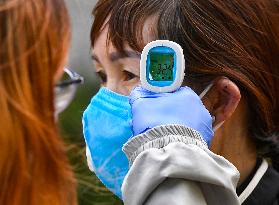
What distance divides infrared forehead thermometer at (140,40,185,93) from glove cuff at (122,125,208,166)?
22 centimetres

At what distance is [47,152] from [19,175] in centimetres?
8

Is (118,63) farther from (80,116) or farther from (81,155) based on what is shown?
(80,116)

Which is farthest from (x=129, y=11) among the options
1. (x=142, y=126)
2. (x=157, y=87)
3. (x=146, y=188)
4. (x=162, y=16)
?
(x=146, y=188)

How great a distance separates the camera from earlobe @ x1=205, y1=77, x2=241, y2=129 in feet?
7.57

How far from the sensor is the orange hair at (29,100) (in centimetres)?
148

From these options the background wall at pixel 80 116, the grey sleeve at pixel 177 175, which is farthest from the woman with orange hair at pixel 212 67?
the grey sleeve at pixel 177 175

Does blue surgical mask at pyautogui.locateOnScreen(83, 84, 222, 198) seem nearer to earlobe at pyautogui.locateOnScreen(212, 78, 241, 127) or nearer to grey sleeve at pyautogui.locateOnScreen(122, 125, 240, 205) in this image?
earlobe at pyautogui.locateOnScreen(212, 78, 241, 127)

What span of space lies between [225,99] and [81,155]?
0.58 metres

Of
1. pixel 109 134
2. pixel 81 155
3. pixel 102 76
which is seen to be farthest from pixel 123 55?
pixel 81 155

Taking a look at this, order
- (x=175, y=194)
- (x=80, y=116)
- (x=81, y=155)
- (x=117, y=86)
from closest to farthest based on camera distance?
(x=175, y=194) → (x=117, y=86) → (x=81, y=155) → (x=80, y=116)

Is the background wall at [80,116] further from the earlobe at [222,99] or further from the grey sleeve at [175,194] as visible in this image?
the earlobe at [222,99]

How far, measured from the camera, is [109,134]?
2.33m

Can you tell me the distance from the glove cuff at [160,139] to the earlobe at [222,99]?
36cm

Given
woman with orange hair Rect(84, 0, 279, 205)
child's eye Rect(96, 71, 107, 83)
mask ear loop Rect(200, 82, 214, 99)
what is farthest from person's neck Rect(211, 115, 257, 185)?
child's eye Rect(96, 71, 107, 83)
